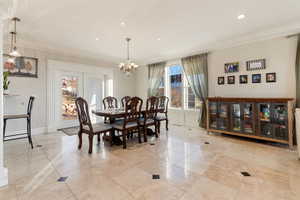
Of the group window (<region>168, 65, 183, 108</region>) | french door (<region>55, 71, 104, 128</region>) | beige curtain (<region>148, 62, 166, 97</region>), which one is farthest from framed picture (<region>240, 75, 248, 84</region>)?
french door (<region>55, 71, 104, 128</region>)

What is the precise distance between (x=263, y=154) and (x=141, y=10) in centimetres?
337

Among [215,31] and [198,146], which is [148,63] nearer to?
[215,31]

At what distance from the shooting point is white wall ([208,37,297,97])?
11.2ft

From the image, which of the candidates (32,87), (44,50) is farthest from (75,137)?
(44,50)

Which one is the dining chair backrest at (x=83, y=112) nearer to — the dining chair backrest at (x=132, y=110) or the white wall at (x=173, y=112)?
the dining chair backrest at (x=132, y=110)

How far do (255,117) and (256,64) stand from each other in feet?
4.39

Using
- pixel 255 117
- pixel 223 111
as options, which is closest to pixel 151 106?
pixel 223 111

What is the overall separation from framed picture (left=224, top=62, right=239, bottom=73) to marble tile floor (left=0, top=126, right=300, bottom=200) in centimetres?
191

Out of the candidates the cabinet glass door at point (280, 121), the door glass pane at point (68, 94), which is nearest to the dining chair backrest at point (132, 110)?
the cabinet glass door at point (280, 121)

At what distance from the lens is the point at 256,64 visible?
3795mm

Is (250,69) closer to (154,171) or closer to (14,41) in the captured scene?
(154,171)

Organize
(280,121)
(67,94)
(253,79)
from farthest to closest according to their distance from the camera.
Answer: (67,94) → (253,79) → (280,121)

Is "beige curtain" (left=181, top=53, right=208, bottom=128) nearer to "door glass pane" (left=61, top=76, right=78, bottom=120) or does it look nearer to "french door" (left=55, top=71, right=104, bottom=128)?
"french door" (left=55, top=71, right=104, bottom=128)

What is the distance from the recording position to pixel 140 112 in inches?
137
